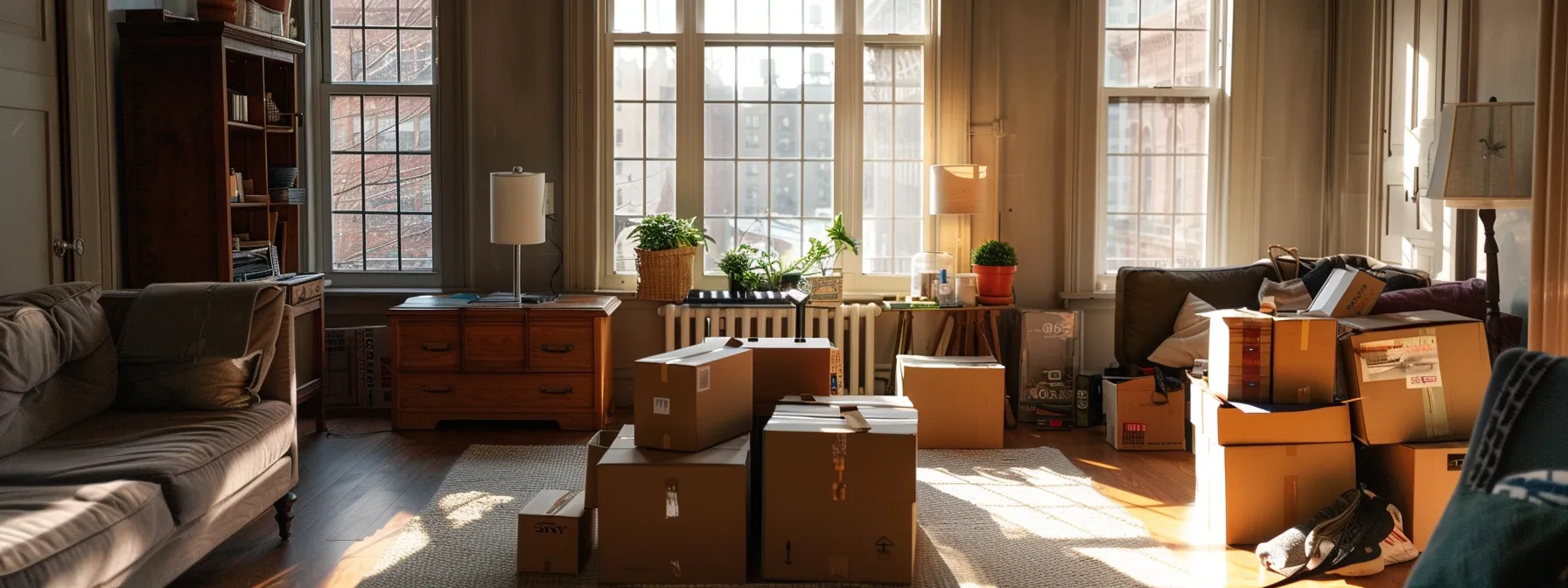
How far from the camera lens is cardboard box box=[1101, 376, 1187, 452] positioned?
571 cm

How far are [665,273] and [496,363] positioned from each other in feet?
3.26

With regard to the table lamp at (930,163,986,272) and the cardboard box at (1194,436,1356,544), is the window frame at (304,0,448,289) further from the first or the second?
the cardboard box at (1194,436,1356,544)

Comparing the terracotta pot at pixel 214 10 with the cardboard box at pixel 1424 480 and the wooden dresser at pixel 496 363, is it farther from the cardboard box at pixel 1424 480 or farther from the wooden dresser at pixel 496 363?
the cardboard box at pixel 1424 480

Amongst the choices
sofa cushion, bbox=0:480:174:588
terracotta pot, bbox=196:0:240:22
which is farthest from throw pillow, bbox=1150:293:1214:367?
terracotta pot, bbox=196:0:240:22

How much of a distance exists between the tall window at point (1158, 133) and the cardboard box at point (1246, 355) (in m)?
2.45

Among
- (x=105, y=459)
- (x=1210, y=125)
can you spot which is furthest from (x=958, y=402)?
(x=105, y=459)

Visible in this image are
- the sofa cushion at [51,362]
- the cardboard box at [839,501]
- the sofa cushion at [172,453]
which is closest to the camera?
the sofa cushion at [172,453]

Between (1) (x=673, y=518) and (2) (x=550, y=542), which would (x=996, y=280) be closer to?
(1) (x=673, y=518)

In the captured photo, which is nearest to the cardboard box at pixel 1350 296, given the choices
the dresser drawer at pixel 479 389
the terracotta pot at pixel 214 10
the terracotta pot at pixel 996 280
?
the terracotta pot at pixel 996 280

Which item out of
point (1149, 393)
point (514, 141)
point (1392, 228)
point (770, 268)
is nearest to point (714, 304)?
point (770, 268)

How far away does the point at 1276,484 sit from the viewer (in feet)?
13.5

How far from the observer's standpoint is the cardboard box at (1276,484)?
161 inches

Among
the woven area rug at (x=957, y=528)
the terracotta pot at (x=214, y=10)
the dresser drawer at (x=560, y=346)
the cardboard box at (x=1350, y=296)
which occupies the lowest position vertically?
the woven area rug at (x=957, y=528)

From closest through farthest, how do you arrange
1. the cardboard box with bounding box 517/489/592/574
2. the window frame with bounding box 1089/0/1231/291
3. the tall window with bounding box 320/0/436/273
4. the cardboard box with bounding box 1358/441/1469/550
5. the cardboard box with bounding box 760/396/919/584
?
the cardboard box with bounding box 760/396/919/584
the cardboard box with bounding box 517/489/592/574
the cardboard box with bounding box 1358/441/1469/550
the window frame with bounding box 1089/0/1231/291
the tall window with bounding box 320/0/436/273
